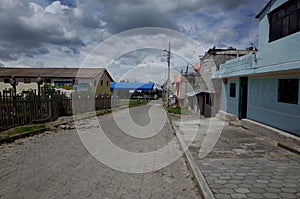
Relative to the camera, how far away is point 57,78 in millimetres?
36719

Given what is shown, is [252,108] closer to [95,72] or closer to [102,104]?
[102,104]

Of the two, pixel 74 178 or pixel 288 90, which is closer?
pixel 74 178

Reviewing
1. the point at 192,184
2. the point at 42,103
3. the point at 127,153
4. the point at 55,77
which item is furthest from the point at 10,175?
the point at 55,77

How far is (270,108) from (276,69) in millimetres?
2218

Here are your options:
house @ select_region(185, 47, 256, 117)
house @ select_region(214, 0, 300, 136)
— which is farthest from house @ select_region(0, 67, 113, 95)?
house @ select_region(214, 0, 300, 136)

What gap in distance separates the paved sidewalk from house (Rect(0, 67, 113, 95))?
2906 cm

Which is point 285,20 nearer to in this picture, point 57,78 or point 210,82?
point 210,82

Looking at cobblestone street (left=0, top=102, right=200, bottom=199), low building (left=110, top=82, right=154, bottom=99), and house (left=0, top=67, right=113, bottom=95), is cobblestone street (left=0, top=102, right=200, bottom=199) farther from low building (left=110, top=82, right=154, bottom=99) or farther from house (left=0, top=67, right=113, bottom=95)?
low building (left=110, top=82, right=154, bottom=99)

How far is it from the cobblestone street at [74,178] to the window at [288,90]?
4.73 meters

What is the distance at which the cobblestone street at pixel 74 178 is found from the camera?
432 centimetres

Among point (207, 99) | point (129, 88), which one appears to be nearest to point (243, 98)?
point (207, 99)

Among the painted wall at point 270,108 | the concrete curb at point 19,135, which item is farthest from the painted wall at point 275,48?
the concrete curb at point 19,135

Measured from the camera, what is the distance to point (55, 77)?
3662cm

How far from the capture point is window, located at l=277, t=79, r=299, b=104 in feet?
27.0
